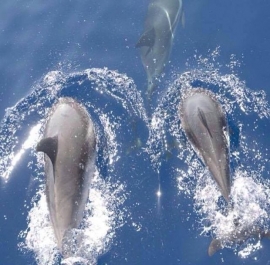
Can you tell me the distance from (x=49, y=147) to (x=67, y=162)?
79 centimetres

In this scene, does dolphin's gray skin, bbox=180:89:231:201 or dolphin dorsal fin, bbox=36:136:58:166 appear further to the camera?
dolphin's gray skin, bbox=180:89:231:201

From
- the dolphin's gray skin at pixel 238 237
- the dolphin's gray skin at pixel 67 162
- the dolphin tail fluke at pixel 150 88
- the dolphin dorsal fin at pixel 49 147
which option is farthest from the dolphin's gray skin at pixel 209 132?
→ the dolphin dorsal fin at pixel 49 147

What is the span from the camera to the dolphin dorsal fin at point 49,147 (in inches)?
455

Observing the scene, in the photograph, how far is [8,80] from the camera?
15.8 m

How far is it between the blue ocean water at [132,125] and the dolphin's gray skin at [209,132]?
0.31 metres

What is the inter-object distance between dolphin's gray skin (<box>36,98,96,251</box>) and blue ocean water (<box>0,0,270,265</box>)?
1.32 ft

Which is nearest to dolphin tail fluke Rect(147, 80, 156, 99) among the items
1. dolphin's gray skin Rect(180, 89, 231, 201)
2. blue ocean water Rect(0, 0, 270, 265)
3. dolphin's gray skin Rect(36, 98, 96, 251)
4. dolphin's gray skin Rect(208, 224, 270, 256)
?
blue ocean water Rect(0, 0, 270, 265)

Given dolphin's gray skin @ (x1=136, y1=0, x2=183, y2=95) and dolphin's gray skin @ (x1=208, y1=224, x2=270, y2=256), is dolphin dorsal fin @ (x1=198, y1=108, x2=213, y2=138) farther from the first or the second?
dolphin's gray skin @ (x1=208, y1=224, x2=270, y2=256)

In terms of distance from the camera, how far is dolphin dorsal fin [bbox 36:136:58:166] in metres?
11.6

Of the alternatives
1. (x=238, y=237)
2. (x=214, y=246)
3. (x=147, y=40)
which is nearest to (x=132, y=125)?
(x=147, y=40)

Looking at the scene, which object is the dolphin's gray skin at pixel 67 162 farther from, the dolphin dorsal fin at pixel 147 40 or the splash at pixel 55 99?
the dolphin dorsal fin at pixel 147 40

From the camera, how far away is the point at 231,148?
13.1 metres

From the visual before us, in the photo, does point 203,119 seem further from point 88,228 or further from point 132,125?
point 88,228

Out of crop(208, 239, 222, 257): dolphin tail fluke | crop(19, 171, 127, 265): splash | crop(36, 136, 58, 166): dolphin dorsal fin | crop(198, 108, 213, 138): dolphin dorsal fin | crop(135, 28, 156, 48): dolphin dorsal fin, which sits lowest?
crop(208, 239, 222, 257): dolphin tail fluke
